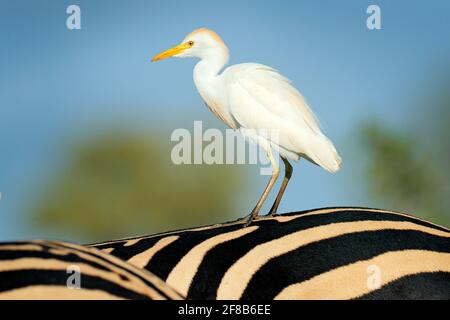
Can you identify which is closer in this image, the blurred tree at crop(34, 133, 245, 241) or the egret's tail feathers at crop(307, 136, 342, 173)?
the egret's tail feathers at crop(307, 136, 342, 173)

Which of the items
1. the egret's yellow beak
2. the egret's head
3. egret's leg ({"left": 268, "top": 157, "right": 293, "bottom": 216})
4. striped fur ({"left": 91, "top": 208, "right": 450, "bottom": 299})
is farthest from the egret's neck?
striped fur ({"left": 91, "top": 208, "right": 450, "bottom": 299})

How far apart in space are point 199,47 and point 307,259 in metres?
3.94

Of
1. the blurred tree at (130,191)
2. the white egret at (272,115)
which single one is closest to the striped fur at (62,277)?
the white egret at (272,115)

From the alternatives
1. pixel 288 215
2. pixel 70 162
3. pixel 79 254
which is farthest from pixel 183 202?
pixel 79 254

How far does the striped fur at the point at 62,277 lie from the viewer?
195 cm

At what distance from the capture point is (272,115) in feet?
18.2

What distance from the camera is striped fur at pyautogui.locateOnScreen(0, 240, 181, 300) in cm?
195

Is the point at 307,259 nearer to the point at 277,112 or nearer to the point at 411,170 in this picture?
the point at 277,112

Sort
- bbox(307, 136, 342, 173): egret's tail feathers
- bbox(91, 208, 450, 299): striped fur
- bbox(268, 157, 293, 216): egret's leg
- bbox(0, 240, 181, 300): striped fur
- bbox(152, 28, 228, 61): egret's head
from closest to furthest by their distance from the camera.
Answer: bbox(0, 240, 181, 300): striped fur < bbox(91, 208, 450, 299): striped fur < bbox(268, 157, 293, 216): egret's leg < bbox(307, 136, 342, 173): egret's tail feathers < bbox(152, 28, 228, 61): egret's head

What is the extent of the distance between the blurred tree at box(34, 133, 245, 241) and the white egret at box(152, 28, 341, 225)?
7.70m

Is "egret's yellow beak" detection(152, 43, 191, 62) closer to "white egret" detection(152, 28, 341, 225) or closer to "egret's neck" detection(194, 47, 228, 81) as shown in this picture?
"egret's neck" detection(194, 47, 228, 81)

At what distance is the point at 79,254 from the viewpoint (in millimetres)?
2133
